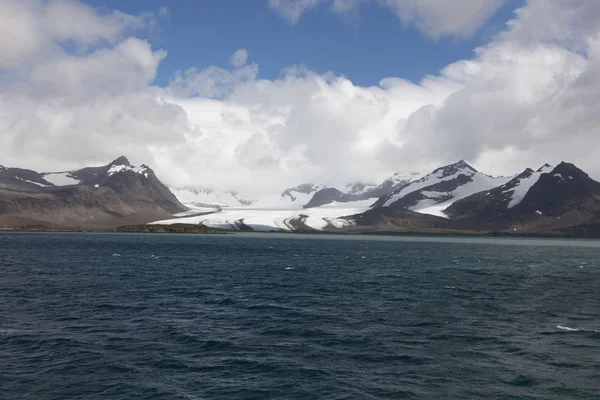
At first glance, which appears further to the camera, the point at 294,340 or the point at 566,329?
A: the point at 566,329

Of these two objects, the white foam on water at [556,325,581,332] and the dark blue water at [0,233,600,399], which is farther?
the white foam on water at [556,325,581,332]

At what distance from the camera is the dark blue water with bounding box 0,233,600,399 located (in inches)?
1109

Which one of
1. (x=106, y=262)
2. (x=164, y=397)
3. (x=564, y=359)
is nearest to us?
(x=164, y=397)

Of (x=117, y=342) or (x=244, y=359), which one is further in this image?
(x=117, y=342)

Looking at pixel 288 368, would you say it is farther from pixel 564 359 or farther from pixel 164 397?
pixel 564 359

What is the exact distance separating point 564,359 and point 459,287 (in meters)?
35.6

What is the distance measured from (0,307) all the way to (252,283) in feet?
105

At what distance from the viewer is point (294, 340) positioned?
38188 mm

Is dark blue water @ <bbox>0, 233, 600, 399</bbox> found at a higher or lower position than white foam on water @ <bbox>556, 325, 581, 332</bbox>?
lower

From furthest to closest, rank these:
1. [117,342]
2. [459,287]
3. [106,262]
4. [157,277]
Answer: [106,262], [157,277], [459,287], [117,342]

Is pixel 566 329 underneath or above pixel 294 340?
above

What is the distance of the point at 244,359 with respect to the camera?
33.2 meters

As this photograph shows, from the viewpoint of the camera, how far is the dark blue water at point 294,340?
28156 mm

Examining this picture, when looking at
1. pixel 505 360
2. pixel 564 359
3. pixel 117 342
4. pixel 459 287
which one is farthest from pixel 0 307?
pixel 459 287
